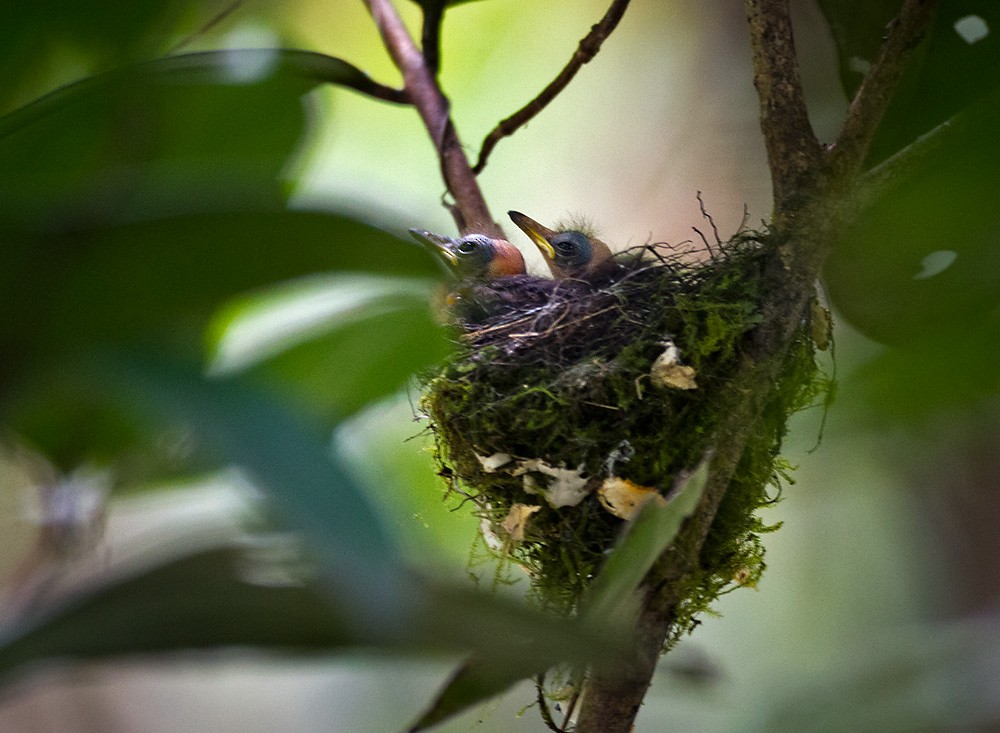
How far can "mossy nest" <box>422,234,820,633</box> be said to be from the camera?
3.66 ft

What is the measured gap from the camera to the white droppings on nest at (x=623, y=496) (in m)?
1.07

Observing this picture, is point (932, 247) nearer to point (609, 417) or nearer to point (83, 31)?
point (609, 417)

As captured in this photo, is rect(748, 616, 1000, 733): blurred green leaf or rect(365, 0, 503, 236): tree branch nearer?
rect(748, 616, 1000, 733): blurred green leaf

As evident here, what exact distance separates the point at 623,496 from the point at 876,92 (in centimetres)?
50

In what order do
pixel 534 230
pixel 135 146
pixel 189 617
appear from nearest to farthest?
pixel 189 617
pixel 135 146
pixel 534 230

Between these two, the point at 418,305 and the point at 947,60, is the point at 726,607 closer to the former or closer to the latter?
the point at 947,60

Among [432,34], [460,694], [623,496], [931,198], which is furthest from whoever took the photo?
[432,34]

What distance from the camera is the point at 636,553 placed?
2.32 ft

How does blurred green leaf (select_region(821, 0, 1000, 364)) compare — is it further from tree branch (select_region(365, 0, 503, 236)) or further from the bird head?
the bird head

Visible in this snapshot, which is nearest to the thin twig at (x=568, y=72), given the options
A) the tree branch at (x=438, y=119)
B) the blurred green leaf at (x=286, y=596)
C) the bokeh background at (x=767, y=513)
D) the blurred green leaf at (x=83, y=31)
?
the tree branch at (x=438, y=119)

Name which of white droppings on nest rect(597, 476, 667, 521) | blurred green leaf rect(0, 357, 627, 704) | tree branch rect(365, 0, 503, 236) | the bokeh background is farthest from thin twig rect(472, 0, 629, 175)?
the bokeh background

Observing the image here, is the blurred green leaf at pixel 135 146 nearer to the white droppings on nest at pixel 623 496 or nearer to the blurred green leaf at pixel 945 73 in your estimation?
the white droppings on nest at pixel 623 496

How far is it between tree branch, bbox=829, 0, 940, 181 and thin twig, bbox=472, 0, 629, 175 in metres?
0.38

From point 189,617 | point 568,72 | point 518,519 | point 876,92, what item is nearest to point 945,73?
point 876,92
